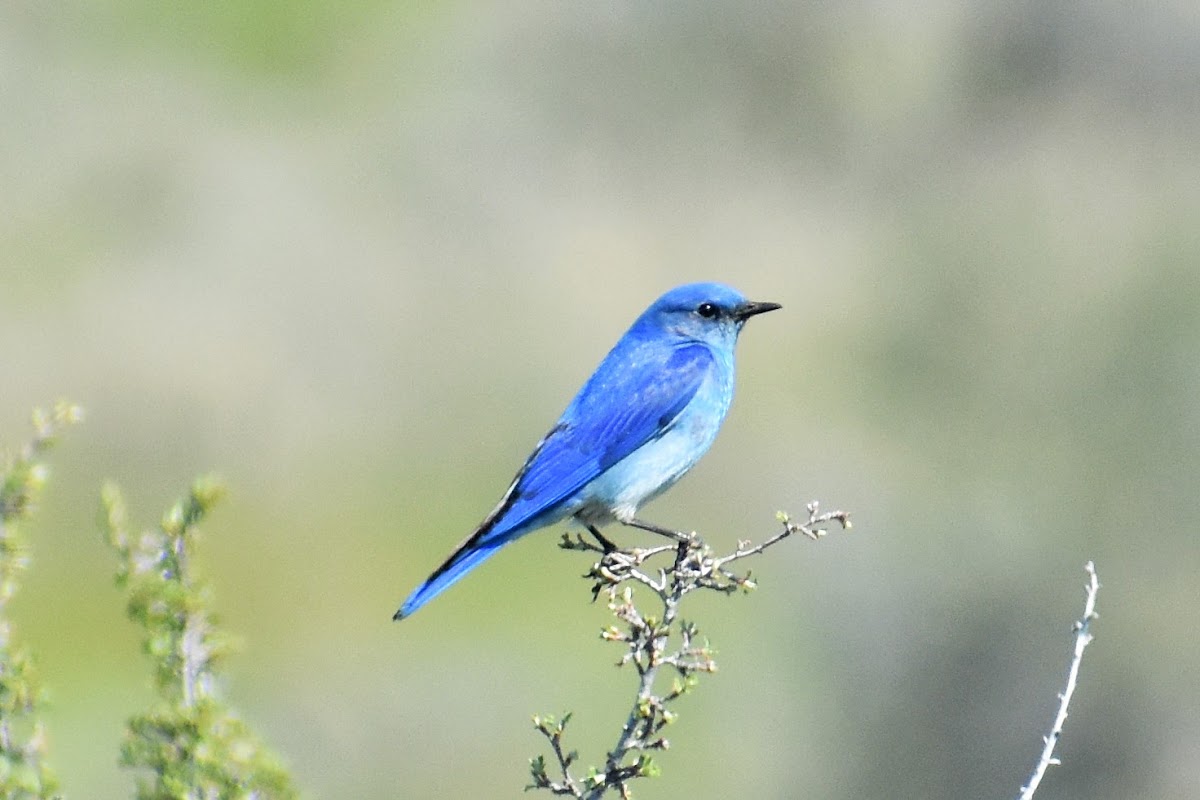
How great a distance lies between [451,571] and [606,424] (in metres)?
0.95

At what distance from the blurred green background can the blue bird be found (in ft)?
15.6

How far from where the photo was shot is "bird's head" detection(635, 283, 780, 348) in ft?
21.2

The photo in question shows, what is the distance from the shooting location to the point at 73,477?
1639cm

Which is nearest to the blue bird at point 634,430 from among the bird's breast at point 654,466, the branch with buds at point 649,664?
the bird's breast at point 654,466

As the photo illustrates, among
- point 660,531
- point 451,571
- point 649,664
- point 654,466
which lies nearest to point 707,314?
point 654,466

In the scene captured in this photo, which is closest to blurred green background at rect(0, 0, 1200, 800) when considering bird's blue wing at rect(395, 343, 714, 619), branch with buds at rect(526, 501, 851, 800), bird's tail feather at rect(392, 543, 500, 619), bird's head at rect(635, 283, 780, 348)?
bird's head at rect(635, 283, 780, 348)

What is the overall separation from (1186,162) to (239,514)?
1470 centimetres

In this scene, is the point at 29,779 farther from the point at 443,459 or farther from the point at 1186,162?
the point at 1186,162

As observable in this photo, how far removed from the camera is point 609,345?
64.1 feet

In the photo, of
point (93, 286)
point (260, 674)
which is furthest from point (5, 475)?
point (93, 286)

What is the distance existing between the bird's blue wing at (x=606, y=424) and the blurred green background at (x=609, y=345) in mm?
4851

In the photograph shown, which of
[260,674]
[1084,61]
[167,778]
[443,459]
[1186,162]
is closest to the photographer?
[167,778]

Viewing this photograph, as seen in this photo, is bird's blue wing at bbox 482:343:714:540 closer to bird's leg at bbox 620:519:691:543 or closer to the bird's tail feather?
the bird's tail feather

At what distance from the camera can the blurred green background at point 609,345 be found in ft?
37.5
